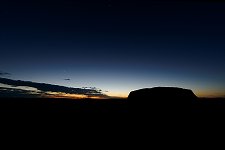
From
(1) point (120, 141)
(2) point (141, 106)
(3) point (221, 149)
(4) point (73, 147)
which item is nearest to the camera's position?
(3) point (221, 149)

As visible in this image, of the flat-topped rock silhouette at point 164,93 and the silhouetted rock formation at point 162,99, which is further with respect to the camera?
the flat-topped rock silhouette at point 164,93

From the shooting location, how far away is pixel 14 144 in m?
7.31

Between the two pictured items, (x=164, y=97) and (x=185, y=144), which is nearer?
(x=185, y=144)

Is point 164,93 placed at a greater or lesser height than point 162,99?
greater

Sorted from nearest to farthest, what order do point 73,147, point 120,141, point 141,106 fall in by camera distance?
point 73,147
point 120,141
point 141,106

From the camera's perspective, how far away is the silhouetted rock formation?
762cm

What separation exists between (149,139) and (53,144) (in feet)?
9.93

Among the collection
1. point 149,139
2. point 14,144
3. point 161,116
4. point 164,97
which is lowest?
point 14,144

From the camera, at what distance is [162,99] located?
784 cm

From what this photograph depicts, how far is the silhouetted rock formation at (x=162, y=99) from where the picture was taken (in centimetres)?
762

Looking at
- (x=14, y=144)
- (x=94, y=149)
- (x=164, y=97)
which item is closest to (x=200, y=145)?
(x=164, y=97)

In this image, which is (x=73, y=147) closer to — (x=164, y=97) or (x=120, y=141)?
(x=120, y=141)

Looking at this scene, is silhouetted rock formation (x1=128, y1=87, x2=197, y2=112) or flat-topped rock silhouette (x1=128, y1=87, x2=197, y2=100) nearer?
silhouetted rock formation (x1=128, y1=87, x2=197, y2=112)

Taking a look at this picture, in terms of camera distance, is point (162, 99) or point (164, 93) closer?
point (162, 99)
